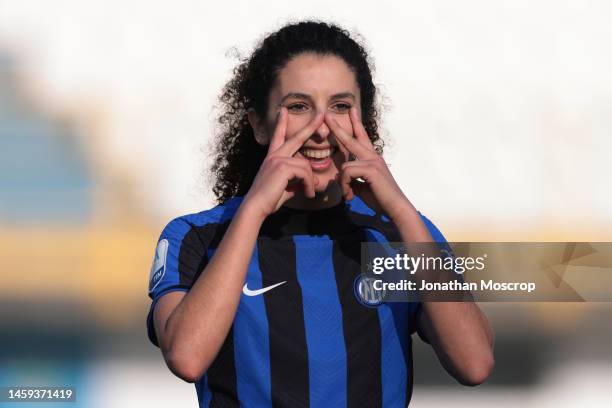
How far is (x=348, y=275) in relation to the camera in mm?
1655

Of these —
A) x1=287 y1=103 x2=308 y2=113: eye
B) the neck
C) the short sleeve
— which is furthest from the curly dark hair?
the short sleeve

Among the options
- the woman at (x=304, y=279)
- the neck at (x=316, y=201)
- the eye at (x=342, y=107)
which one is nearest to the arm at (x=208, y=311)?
the woman at (x=304, y=279)

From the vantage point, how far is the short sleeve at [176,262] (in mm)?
1604

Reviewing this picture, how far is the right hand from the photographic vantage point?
1549 mm

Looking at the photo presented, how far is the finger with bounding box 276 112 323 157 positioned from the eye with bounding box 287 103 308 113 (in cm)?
8

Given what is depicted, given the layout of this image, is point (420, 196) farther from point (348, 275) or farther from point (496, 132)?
point (348, 275)

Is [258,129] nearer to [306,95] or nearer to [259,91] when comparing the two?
[259,91]

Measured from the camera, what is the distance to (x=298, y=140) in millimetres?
1604

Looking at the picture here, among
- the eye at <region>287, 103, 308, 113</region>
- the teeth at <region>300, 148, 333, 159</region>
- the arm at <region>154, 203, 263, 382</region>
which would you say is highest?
the eye at <region>287, 103, 308, 113</region>

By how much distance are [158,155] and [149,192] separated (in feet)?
0.67

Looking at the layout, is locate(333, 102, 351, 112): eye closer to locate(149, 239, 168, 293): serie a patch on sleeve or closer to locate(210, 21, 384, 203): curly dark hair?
locate(210, 21, 384, 203): curly dark hair

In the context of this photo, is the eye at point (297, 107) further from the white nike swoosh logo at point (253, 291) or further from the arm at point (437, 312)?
the white nike swoosh logo at point (253, 291)

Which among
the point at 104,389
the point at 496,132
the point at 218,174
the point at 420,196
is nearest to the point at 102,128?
the point at 104,389

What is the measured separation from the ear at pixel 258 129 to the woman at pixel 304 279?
0.18ft
